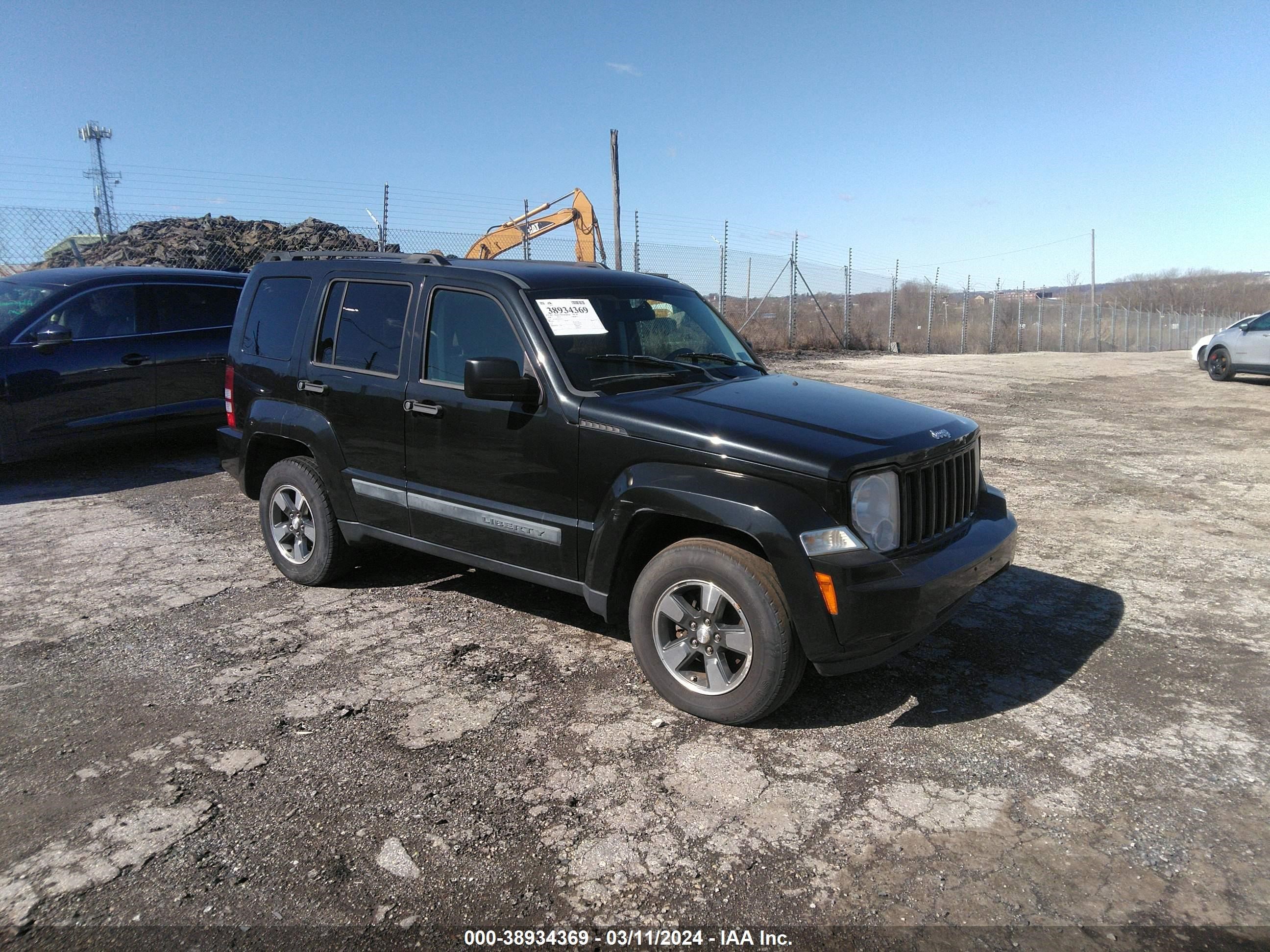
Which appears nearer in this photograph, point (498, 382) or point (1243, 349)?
point (498, 382)

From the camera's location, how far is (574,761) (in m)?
3.40

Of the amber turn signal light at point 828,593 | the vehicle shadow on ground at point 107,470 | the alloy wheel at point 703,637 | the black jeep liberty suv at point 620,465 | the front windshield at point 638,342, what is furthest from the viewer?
the vehicle shadow on ground at point 107,470

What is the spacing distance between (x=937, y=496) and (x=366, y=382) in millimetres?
2985

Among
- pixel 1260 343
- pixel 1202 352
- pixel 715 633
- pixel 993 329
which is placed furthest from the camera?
pixel 993 329

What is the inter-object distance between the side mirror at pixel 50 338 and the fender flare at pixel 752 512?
640cm

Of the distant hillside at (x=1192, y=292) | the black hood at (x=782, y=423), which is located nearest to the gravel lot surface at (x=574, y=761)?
the black hood at (x=782, y=423)

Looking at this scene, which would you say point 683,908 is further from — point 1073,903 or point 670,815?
point 1073,903

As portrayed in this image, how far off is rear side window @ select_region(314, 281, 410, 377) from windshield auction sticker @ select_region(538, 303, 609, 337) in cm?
86

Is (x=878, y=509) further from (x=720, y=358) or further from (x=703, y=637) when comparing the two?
(x=720, y=358)

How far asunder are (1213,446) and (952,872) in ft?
31.9

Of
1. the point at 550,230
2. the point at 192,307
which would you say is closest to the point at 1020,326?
the point at 550,230

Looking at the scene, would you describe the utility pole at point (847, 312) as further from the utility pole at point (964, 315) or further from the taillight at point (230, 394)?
the taillight at point (230, 394)

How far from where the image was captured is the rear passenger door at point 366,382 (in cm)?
470

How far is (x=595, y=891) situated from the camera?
2.66 metres
